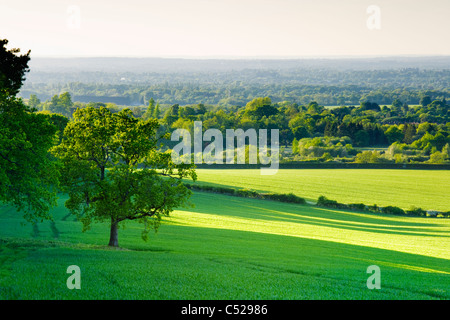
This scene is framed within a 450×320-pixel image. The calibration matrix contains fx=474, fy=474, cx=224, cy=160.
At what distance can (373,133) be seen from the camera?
14712 cm

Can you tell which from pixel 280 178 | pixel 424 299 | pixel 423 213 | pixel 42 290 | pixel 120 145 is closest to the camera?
pixel 42 290

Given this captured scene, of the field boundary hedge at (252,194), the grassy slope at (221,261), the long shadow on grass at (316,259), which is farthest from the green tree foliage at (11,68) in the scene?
the field boundary hedge at (252,194)

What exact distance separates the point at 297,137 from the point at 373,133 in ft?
76.9

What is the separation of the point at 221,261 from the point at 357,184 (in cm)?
6635

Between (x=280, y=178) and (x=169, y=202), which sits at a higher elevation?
(x=169, y=202)

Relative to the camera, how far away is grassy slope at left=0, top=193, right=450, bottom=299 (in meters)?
16.2

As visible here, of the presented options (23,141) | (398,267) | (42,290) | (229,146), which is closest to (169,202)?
(23,141)

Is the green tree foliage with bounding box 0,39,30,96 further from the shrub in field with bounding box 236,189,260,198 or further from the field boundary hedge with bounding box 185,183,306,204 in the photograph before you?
the shrub in field with bounding box 236,189,260,198

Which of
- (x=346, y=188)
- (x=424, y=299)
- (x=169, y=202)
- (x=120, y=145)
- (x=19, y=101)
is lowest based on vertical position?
(x=346, y=188)

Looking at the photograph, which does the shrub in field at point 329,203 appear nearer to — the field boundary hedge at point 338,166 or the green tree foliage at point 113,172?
the field boundary hedge at point 338,166

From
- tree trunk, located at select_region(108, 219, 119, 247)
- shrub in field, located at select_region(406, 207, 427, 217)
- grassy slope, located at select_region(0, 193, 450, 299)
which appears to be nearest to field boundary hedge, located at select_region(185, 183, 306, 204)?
shrub in field, located at select_region(406, 207, 427, 217)

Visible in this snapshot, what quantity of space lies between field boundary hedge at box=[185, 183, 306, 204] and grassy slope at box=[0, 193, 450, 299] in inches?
850

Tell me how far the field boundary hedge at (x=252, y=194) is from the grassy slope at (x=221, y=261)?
21589mm

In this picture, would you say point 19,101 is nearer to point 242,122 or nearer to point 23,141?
point 23,141
